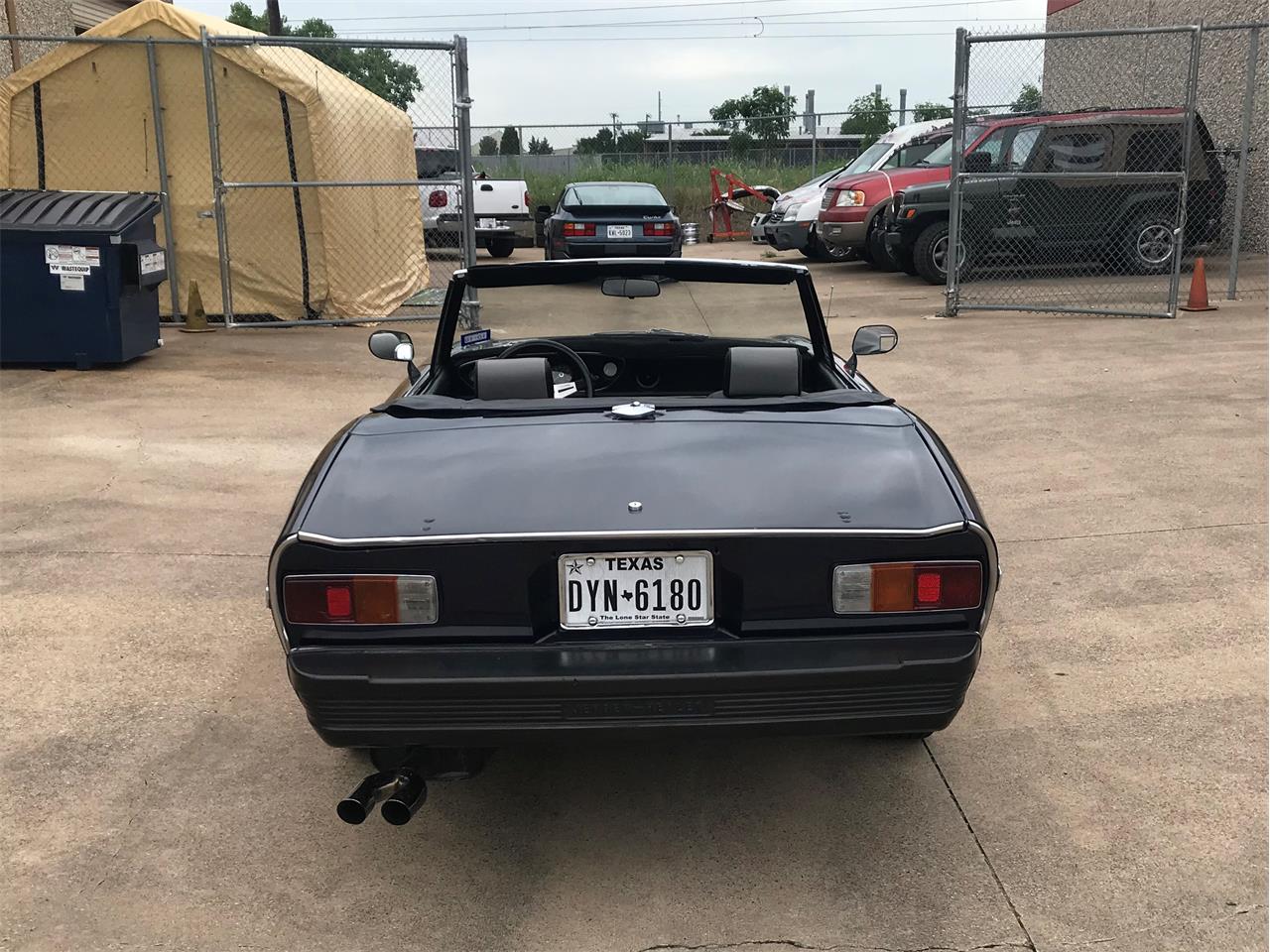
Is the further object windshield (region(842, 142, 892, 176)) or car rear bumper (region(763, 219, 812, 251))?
car rear bumper (region(763, 219, 812, 251))

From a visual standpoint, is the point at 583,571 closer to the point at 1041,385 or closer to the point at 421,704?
the point at 421,704

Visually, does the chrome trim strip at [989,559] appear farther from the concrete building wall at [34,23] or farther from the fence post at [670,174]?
the fence post at [670,174]

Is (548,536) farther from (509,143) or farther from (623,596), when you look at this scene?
(509,143)

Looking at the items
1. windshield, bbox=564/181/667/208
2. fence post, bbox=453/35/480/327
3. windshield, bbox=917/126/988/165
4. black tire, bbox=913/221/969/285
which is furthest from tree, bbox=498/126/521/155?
fence post, bbox=453/35/480/327

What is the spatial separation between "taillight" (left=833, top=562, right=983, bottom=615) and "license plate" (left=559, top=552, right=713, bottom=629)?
1.00ft

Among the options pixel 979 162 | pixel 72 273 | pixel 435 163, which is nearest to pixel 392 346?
pixel 72 273

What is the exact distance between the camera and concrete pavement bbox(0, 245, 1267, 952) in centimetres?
281

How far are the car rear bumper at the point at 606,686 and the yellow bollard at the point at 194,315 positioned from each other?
380 inches

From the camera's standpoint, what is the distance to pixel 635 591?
107 inches

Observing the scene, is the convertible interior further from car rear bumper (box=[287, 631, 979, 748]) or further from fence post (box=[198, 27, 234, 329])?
fence post (box=[198, 27, 234, 329])

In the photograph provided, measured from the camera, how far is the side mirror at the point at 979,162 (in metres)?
13.4

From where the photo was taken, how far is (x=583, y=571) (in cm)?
271

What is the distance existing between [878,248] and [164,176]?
30.0ft

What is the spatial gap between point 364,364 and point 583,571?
25.6 feet
